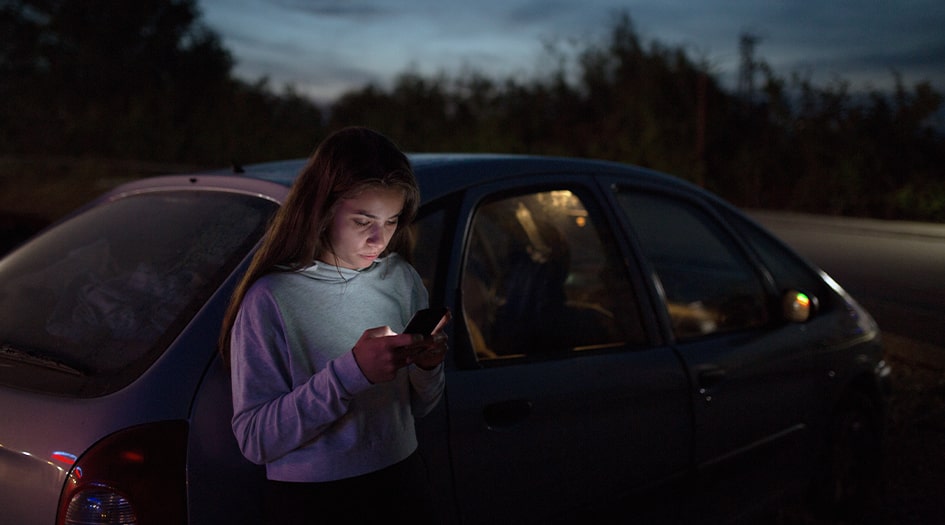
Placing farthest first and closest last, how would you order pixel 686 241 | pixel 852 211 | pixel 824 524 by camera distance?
pixel 852 211 → pixel 686 241 → pixel 824 524

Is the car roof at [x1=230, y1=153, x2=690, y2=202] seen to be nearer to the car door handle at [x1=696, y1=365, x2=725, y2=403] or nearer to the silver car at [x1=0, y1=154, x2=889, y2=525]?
the silver car at [x1=0, y1=154, x2=889, y2=525]

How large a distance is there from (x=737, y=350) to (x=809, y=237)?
43.2 ft

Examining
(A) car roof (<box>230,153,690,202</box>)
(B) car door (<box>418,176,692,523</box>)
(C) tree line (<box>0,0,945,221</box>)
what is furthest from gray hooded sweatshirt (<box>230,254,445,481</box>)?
(C) tree line (<box>0,0,945,221</box>)

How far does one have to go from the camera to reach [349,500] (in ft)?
5.01

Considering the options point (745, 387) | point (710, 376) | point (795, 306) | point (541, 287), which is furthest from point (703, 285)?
point (541, 287)

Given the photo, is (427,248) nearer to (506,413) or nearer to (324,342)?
(506,413)

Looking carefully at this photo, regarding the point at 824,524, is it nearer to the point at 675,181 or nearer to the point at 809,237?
the point at 675,181

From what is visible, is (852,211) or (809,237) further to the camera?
(852,211)

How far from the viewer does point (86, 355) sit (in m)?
1.90

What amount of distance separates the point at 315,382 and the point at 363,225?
299 mm

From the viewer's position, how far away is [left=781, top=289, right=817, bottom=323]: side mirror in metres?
3.22

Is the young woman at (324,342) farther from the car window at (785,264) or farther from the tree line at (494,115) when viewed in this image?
the tree line at (494,115)

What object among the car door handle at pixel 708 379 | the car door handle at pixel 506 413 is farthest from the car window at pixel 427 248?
the car door handle at pixel 708 379

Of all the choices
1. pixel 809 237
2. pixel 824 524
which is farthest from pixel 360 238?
pixel 809 237
